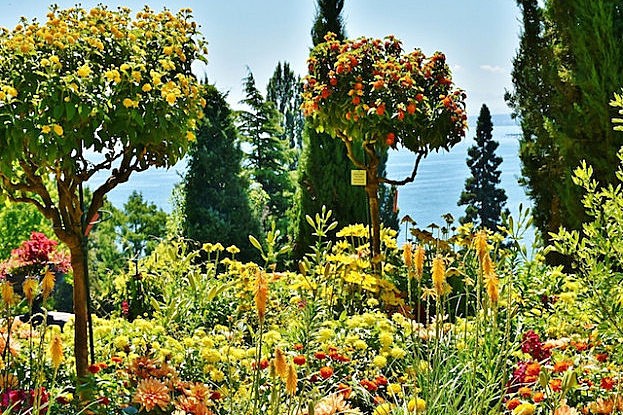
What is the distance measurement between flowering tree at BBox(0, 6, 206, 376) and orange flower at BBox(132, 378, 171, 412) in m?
0.60

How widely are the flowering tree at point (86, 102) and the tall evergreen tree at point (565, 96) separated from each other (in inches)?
123

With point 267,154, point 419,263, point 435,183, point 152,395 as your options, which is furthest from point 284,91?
point 419,263

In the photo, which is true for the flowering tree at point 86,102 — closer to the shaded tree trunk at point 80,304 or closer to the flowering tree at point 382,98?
the shaded tree trunk at point 80,304

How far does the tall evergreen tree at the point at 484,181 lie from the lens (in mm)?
8570

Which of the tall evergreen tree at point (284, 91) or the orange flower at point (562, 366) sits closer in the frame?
the orange flower at point (562, 366)

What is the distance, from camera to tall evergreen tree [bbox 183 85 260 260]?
6672 millimetres

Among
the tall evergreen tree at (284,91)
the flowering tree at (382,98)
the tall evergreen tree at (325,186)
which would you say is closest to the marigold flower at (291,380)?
→ the flowering tree at (382,98)

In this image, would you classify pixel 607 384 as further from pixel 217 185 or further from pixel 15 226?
pixel 15 226

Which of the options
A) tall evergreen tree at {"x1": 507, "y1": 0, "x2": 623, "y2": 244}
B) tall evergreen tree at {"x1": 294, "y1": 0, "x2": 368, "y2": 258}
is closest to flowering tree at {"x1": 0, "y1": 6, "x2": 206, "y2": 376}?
tall evergreen tree at {"x1": 507, "y1": 0, "x2": 623, "y2": 244}

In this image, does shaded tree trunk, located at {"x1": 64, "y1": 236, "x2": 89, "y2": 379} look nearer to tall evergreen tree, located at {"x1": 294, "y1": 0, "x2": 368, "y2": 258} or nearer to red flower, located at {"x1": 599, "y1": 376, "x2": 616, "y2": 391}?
red flower, located at {"x1": 599, "y1": 376, "x2": 616, "y2": 391}

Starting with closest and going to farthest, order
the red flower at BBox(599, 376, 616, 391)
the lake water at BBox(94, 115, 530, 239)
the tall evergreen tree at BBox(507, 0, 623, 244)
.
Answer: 1. the red flower at BBox(599, 376, 616, 391)
2. the tall evergreen tree at BBox(507, 0, 623, 244)
3. the lake water at BBox(94, 115, 530, 239)

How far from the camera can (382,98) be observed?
4.40 m

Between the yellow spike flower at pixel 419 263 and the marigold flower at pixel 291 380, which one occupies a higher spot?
the yellow spike flower at pixel 419 263

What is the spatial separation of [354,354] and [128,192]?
16.2 ft
